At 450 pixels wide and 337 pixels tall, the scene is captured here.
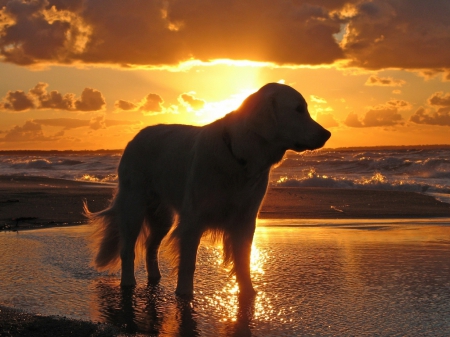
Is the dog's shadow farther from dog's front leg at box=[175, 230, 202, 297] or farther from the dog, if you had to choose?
the dog

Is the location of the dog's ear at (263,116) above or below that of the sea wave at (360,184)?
above

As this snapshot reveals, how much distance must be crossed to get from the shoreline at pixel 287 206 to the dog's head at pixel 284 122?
5.37 m

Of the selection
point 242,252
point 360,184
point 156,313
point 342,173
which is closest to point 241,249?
point 242,252

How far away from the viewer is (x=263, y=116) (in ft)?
15.5

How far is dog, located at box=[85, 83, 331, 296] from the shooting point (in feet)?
15.7

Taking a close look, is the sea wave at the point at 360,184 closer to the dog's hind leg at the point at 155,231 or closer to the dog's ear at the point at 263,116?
the dog's hind leg at the point at 155,231

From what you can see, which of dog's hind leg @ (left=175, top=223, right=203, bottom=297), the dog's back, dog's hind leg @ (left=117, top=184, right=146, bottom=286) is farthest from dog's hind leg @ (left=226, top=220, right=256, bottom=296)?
dog's hind leg @ (left=117, top=184, right=146, bottom=286)

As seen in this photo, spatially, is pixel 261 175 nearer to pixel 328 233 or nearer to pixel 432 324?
pixel 432 324

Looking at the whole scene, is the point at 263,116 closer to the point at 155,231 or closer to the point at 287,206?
the point at 155,231

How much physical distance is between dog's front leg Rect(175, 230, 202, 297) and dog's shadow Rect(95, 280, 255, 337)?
0.43ft

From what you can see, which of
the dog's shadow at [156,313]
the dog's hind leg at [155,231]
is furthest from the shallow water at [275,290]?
the dog's hind leg at [155,231]

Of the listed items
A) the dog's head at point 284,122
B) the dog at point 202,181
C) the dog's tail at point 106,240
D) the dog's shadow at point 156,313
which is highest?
the dog's head at point 284,122

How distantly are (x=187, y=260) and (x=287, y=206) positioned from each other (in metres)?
7.53

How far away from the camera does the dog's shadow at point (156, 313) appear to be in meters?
3.96
